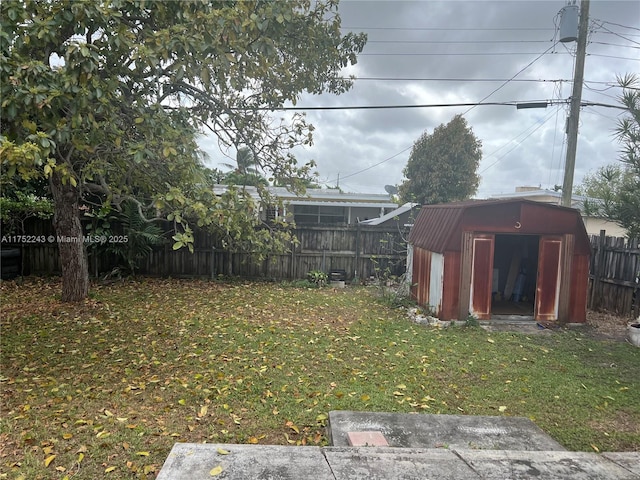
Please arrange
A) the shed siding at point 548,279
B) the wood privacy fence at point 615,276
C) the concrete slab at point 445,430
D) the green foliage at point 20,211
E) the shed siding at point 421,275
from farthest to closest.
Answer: the green foliage at point 20,211 < the shed siding at point 421,275 < the wood privacy fence at point 615,276 < the shed siding at point 548,279 < the concrete slab at point 445,430

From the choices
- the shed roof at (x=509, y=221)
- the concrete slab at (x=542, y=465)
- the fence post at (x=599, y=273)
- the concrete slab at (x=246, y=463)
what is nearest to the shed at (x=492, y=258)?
the shed roof at (x=509, y=221)

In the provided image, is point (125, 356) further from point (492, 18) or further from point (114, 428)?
point (492, 18)

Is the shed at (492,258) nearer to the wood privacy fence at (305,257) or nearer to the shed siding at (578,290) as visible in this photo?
the shed siding at (578,290)

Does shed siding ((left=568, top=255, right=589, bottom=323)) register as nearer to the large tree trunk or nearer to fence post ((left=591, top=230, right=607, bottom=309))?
fence post ((left=591, top=230, right=607, bottom=309))

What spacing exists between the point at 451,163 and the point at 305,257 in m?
12.8

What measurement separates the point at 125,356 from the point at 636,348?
7.23m

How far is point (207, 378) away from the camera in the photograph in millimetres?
4262

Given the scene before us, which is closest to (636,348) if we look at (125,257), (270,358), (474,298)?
(474,298)

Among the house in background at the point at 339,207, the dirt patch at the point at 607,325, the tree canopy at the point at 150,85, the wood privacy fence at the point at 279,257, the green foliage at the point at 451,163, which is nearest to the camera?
the tree canopy at the point at 150,85

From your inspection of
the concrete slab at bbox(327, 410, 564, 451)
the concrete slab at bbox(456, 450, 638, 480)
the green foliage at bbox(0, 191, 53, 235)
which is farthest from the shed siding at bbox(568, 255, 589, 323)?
the green foliage at bbox(0, 191, 53, 235)

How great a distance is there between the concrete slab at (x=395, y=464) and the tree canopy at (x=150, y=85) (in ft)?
7.96

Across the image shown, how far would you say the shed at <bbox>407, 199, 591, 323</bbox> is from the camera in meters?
6.77

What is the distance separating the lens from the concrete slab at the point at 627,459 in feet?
8.67

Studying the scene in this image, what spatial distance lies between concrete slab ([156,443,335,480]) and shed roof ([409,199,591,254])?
4.94 m
